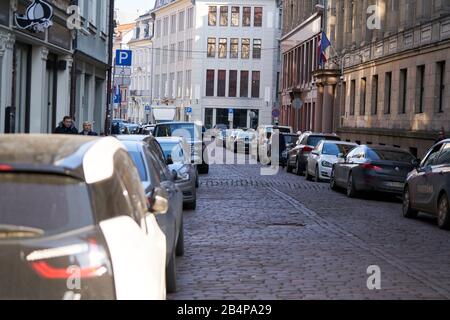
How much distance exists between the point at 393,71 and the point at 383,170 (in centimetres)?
1854

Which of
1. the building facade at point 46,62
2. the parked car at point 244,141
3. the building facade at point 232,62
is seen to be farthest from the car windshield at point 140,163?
the building facade at point 232,62

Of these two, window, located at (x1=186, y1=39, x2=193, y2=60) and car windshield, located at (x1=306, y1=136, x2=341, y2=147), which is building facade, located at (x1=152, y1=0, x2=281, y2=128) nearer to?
window, located at (x1=186, y1=39, x2=193, y2=60)

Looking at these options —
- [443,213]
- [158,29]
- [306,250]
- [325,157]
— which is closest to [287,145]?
[325,157]

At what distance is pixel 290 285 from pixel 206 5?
82386 millimetres

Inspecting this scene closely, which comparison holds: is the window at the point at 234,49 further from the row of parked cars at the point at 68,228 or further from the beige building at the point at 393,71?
the row of parked cars at the point at 68,228

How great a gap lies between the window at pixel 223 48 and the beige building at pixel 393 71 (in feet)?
123

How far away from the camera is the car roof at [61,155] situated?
15.5ft

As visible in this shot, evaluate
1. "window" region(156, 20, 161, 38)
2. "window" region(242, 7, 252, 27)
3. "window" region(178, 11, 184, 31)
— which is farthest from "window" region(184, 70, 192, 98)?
"window" region(156, 20, 161, 38)

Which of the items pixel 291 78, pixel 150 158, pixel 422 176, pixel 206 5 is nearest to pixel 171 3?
pixel 206 5

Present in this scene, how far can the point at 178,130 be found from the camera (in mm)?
26922

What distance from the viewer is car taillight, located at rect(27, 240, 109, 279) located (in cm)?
444

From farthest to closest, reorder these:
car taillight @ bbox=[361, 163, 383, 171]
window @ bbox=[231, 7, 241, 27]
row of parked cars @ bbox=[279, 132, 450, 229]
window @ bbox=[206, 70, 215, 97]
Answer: window @ bbox=[231, 7, 241, 27], window @ bbox=[206, 70, 215, 97], car taillight @ bbox=[361, 163, 383, 171], row of parked cars @ bbox=[279, 132, 450, 229]

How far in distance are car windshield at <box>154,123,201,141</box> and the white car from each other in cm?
394
